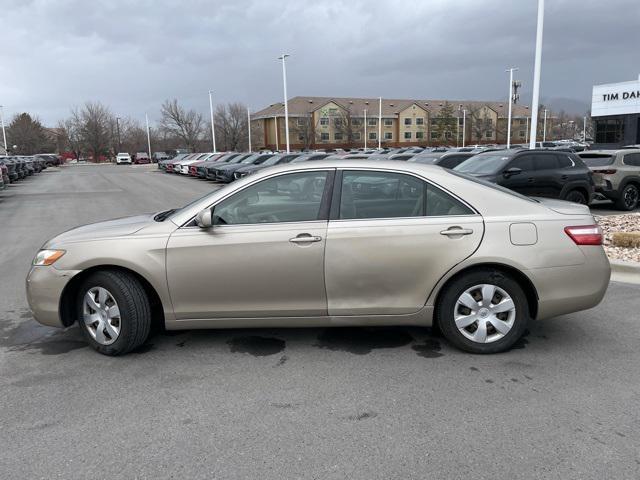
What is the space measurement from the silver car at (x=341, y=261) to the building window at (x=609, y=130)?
124 ft

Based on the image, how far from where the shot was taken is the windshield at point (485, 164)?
11422mm

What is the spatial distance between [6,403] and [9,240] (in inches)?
312

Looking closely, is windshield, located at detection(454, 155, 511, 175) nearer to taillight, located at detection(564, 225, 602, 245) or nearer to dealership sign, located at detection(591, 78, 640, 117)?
taillight, located at detection(564, 225, 602, 245)

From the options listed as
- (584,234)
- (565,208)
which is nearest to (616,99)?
(565,208)

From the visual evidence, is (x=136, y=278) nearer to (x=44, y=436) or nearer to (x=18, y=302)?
(x=44, y=436)

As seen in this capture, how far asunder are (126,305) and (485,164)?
383 inches

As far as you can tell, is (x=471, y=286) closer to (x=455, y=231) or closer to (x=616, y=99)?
(x=455, y=231)

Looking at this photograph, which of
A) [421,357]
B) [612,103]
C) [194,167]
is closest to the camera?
[421,357]

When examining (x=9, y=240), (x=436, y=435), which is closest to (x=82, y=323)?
(x=436, y=435)

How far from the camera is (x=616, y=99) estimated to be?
3547cm

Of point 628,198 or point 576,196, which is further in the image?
point 628,198

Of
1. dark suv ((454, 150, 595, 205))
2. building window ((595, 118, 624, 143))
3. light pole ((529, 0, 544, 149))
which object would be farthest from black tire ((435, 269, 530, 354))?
building window ((595, 118, 624, 143))

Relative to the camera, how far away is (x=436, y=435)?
3082 mm

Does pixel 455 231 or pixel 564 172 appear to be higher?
pixel 564 172
